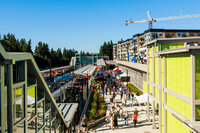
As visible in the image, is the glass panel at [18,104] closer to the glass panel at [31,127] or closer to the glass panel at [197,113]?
the glass panel at [31,127]

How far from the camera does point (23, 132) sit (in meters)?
3.66

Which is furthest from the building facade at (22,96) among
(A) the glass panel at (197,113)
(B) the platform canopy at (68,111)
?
(A) the glass panel at (197,113)

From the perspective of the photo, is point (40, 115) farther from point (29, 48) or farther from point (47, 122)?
point (29, 48)

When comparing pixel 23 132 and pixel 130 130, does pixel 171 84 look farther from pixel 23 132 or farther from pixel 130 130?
pixel 23 132

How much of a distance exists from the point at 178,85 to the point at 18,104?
6.94 m

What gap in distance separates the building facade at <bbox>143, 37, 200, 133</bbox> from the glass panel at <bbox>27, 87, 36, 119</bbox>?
567 cm

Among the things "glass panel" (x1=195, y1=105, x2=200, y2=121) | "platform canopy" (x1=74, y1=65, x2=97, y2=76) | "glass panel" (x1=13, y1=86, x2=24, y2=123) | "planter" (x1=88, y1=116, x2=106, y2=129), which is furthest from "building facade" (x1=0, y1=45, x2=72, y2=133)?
"platform canopy" (x1=74, y1=65, x2=97, y2=76)

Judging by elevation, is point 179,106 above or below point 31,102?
below

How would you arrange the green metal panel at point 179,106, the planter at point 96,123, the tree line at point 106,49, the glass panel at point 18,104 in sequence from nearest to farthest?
1. the glass panel at point 18,104
2. the green metal panel at point 179,106
3. the planter at point 96,123
4. the tree line at point 106,49

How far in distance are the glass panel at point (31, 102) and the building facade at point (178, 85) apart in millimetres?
5667

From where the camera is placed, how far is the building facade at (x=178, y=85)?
21.9 feet

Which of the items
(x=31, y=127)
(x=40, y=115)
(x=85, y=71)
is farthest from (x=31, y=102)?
(x=85, y=71)

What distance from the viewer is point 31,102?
13.2 ft

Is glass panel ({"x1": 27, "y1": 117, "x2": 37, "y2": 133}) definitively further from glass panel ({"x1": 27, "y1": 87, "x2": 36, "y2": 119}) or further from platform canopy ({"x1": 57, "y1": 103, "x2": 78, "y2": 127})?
platform canopy ({"x1": 57, "y1": 103, "x2": 78, "y2": 127})
